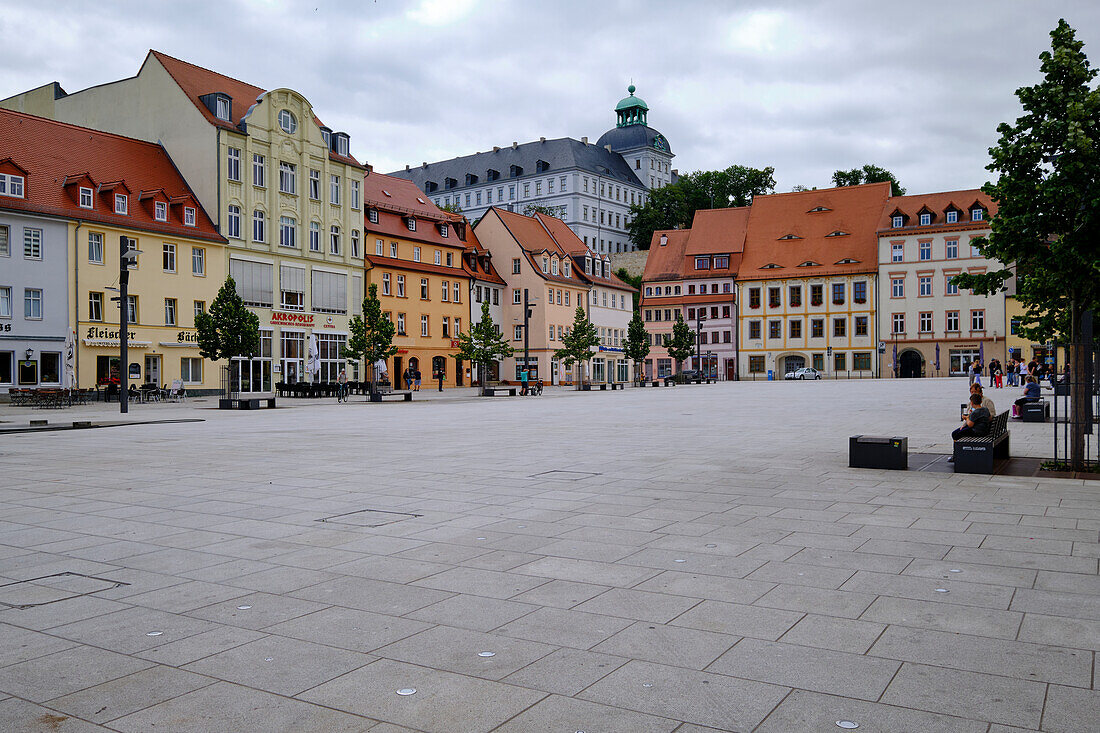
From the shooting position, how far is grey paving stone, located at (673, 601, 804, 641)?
5305 millimetres

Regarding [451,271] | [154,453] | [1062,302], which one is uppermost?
[451,271]

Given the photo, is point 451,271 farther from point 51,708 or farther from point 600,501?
point 51,708

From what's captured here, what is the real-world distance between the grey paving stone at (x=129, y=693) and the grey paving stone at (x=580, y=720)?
65.4 inches

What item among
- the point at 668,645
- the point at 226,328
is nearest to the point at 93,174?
the point at 226,328

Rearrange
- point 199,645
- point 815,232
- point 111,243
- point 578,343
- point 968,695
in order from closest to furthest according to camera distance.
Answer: point 968,695
point 199,645
point 111,243
point 578,343
point 815,232

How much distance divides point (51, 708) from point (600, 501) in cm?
678

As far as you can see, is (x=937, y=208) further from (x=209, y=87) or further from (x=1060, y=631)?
(x=1060, y=631)

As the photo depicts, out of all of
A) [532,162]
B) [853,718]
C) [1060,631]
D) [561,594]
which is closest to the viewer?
[853,718]

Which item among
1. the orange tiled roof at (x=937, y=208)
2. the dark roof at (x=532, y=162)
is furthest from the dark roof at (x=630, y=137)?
the orange tiled roof at (x=937, y=208)

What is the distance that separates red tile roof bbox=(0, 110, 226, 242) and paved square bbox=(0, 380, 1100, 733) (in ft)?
128

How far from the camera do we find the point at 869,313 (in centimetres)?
9106

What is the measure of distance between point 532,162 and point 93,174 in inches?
3691

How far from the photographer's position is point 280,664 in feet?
15.8

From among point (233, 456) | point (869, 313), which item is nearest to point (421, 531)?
point (233, 456)
